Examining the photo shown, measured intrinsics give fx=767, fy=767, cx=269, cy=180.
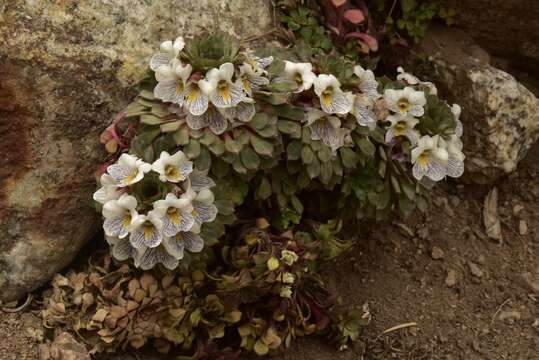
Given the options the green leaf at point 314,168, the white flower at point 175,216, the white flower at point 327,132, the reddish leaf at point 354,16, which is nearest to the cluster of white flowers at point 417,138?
the white flower at point 327,132

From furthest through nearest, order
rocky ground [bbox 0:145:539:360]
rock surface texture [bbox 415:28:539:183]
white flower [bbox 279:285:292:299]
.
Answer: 1. rock surface texture [bbox 415:28:539:183]
2. rocky ground [bbox 0:145:539:360]
3. white flower [bbox 279:285:292:299]

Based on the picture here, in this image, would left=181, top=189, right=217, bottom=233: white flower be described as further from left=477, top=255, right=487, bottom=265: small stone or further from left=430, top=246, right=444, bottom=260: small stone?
left=477, top=255, right=487, bottom=265: small stone

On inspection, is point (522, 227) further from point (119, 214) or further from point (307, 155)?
point (119, 214)

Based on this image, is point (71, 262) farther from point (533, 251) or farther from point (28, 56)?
point (533, 251)

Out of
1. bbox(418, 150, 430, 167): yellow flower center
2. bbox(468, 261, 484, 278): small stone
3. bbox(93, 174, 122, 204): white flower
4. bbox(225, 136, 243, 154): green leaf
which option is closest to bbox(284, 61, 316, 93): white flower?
bbox(225, 136, 243, 154): green leaf

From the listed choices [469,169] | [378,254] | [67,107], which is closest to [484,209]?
[469,169]

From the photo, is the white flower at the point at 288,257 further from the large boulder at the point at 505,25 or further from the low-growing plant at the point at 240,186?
the large boulder at the point at 505,25
